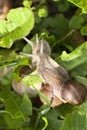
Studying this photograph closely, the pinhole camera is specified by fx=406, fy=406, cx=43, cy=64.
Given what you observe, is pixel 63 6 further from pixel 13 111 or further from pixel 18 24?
pixel 13 111

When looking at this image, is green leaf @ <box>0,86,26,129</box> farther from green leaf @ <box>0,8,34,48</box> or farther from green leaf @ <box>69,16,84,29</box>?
green leaf @ <box>69,16,84,29</box>

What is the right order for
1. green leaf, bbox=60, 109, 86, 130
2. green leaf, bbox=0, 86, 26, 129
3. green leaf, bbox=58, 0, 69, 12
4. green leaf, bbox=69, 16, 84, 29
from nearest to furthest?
green leaf, bbox=60, 109, 86, 130 < green leaf, bbox=0, 86, 26, 129 < green leaf, bbox=69, 16, 84, 29 < green leaf, bbox=58, 0, 69, 12

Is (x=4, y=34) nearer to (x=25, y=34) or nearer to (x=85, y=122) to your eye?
(x=25, y=34)

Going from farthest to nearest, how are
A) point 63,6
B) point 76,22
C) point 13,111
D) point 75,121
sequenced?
point 63,6 → point 76,22 → point 13,111 → point 75,121

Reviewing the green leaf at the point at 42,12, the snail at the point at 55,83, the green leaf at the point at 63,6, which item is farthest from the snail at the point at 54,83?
the green leaf at the point at 63,6

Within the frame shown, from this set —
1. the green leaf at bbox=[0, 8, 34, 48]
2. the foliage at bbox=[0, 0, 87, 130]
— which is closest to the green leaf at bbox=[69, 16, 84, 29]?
the foliage at bbox=[0, 0, 87, 130]

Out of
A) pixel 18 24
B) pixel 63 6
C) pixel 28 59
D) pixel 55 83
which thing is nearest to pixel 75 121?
pixel 55 83

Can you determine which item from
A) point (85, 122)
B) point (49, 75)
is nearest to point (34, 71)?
point (49, 75)

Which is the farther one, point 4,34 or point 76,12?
point 76,12
